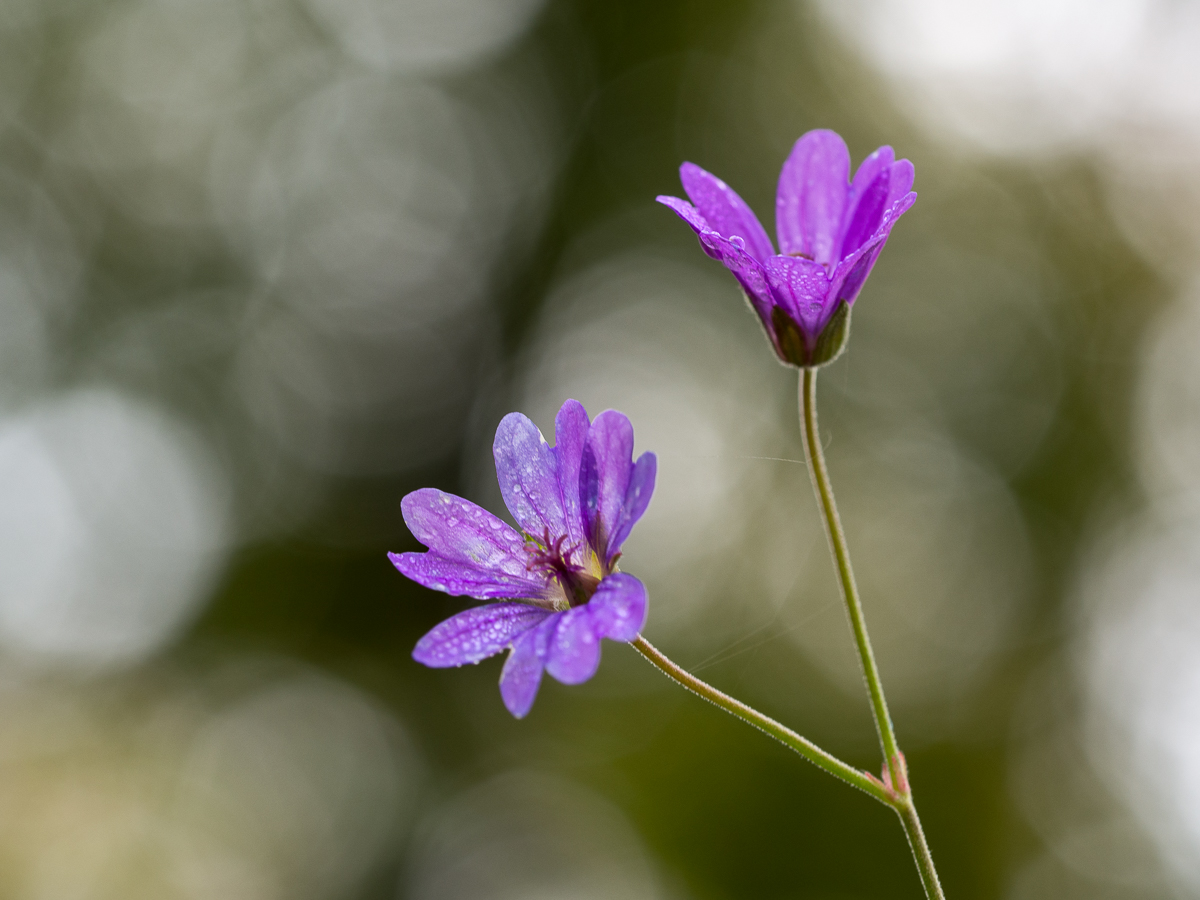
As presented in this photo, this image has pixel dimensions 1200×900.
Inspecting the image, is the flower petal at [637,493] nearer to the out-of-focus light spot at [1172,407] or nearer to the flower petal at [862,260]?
the flower petal at [862,260]

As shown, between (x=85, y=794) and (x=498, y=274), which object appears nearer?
(x=85, y=794)

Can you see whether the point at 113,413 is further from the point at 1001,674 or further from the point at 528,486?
the point at 528,486

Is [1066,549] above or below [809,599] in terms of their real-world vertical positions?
above

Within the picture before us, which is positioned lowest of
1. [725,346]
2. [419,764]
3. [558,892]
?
[419,764]

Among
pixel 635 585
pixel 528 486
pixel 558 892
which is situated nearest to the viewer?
pixel 635 585

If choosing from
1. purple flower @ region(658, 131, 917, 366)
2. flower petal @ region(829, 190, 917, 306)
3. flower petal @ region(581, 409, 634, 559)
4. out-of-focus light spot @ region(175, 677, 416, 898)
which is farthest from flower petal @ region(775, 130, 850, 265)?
out-of-focus light spot @ region(175, 677, 416, 898)

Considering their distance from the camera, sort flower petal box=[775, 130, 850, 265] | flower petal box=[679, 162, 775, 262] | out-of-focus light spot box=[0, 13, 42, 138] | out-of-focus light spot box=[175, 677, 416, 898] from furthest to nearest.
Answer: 1. out-of-focus light spot box=[0, 13, 42, 138]
2. out-of-focus light spot box=[175, 677, 416, 898]
3. flower petal box=[775, 130, 850, 265]
4. flower petal box=[679, 162, 775, 262]

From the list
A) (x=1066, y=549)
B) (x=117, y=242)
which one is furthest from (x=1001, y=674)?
(x=117, y=242)

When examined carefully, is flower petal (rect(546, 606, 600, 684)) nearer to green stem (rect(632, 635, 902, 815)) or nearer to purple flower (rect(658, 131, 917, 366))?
green stem (rect(632, 635, 902, 815))
